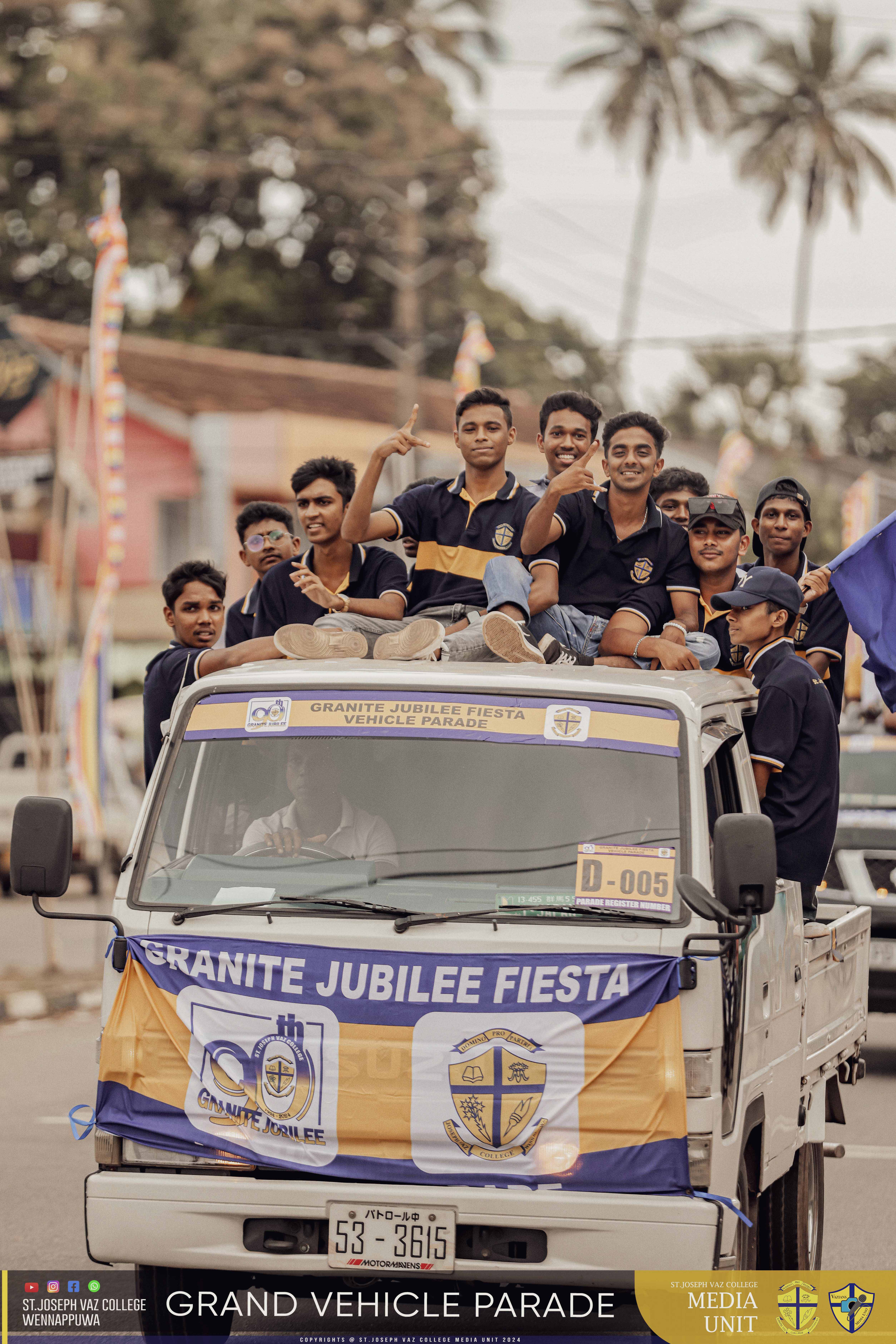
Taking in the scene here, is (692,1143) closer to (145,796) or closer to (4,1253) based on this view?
(145,796)

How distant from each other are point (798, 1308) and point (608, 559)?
8.75 ft

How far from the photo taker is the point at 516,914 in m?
4.92

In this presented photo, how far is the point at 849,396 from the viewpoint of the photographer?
55.6 m

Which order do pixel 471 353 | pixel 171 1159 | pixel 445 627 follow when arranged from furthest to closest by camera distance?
pixel 471 353 < pixel 445 627 < pixel 171 1159

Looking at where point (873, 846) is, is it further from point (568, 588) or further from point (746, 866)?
point (746, 866)

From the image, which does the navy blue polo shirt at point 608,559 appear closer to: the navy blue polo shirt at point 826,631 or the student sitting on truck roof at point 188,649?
the navy blue polo shirt at point 826,631

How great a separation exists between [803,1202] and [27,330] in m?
32.7

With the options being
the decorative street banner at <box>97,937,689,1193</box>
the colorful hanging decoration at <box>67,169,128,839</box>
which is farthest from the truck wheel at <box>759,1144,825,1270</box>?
the colorful hanging decoration at <box>67,169,128,839</box>

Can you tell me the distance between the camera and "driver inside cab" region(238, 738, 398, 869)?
5.27 metres

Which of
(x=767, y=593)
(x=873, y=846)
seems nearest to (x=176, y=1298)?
(x=767, y=593)

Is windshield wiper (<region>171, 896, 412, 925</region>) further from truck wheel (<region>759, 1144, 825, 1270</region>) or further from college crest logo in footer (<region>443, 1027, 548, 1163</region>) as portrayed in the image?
truck wheel (<region>759, 1144, 825, 1270</region>)

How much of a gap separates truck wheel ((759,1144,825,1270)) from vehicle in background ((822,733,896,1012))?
15.0ft

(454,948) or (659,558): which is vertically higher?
(659,558)

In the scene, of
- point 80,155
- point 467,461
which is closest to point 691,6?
point 80,155
